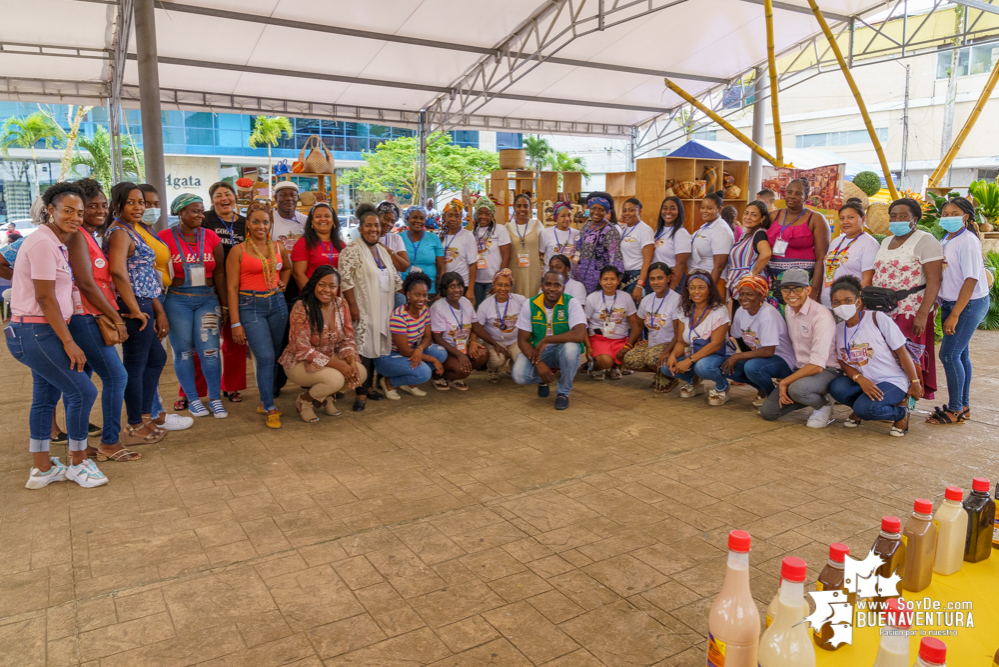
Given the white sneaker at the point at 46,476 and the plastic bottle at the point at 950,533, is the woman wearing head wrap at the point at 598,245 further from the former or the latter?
the plastic bottle at the point at 950,533

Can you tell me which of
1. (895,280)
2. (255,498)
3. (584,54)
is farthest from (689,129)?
(255,498)

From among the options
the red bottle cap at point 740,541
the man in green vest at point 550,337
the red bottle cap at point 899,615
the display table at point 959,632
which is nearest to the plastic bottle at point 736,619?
the red bottle cap at point 740,541

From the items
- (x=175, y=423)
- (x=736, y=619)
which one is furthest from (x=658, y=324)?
(x=736, y=619)

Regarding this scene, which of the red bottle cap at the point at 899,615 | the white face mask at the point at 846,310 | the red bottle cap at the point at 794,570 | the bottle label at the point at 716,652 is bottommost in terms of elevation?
the bottle label at the point at 716,652

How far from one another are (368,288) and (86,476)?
7.59ft

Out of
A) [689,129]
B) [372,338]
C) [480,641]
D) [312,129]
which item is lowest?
[480,641]

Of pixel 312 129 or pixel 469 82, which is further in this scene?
pixel 312 129

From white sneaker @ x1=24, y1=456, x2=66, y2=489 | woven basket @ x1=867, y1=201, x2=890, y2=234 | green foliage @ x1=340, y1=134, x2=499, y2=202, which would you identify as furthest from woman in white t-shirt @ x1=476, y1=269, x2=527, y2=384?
green foliage @ x1=340, y1=134, x2=499, y2=202

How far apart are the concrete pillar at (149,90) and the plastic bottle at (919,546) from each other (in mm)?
7430

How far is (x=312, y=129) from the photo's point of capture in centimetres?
3941

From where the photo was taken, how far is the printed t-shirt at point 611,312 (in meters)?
6.08

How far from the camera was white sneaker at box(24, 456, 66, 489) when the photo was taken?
12.3 feet

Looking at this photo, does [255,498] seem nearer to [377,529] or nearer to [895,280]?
[377,529]

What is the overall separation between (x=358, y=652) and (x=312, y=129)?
40583 millimetres
